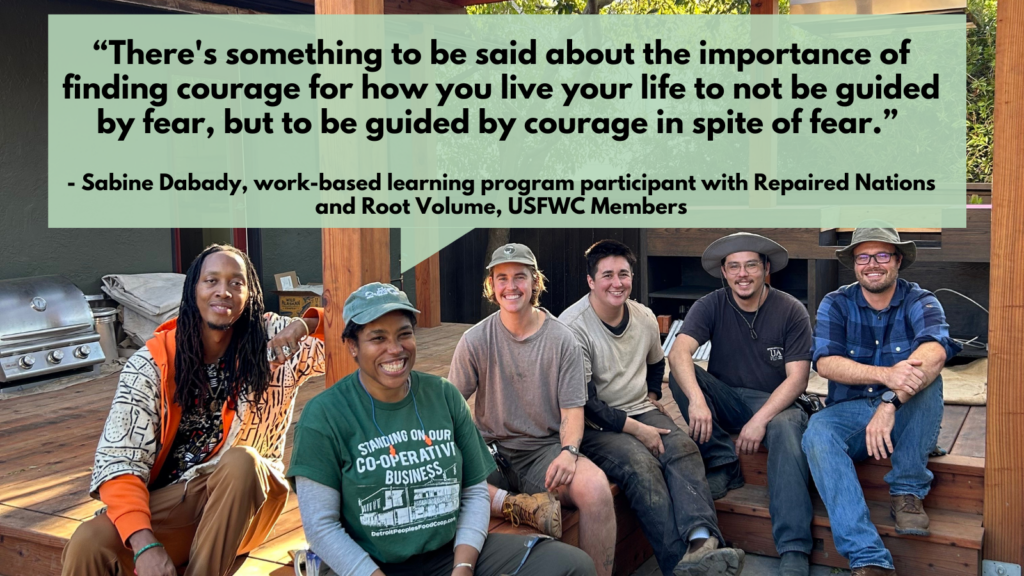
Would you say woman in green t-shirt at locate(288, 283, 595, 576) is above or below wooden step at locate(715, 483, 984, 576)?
above

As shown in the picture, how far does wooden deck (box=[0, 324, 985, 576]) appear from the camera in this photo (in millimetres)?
3062

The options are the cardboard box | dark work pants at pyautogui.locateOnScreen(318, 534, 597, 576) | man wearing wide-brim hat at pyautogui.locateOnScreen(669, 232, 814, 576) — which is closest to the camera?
dark work pants at pyautogui.locateOnScreen(318, 534, 597, 576)

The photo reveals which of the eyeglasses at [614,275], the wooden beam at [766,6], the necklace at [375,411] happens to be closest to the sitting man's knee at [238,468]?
the necklace at [375,411]

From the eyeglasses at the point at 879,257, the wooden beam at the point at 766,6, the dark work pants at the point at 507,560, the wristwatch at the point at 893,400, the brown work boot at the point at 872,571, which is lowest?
the brown work boot at the point at 872,571

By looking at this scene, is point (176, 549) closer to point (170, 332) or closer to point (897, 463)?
point (170, 332)

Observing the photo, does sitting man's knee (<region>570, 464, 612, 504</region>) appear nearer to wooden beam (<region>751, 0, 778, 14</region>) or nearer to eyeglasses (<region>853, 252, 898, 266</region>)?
eyeglasses (<region>853, 252, 898, 266</region>)

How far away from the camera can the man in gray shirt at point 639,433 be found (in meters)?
3.31

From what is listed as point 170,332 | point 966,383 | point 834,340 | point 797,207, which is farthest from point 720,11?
point 170,332

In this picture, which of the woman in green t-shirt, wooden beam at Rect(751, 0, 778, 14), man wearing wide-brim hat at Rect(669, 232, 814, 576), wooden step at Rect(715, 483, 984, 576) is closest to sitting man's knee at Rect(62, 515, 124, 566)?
the woman in green t-shirt

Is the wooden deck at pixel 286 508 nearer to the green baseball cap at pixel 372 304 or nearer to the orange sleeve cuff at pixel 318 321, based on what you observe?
the orange sleeve cuff at pixel 318 321

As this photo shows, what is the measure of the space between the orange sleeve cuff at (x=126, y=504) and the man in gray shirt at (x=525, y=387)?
1.23 metres

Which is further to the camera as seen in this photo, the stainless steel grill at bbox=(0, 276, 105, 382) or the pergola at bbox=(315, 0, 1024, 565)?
the stainless steel grill at bbox=(0, 276, 105, 382)

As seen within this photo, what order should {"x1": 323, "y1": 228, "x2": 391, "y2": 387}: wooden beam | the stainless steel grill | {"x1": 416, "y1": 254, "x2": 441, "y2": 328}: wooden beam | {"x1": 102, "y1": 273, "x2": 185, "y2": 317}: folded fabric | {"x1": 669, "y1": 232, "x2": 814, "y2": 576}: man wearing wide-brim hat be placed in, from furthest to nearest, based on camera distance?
{"x1": 416, "y1": 254, "x2": 441, "y2": 328}: wooden beam → {"x1": 102, "y1": 273, "x2": 185, "y2": 317}: folded fabric → the stainless steel grill → {"x1": 669, "y1": 232, "x2": 814, "y2": 576}: man wearing wide-brim hat → {"x1": 323, "y1": 228, "x2": 391, "y2": 387}: wooden beam

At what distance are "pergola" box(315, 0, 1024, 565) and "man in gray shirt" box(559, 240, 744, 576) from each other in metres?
0.89
